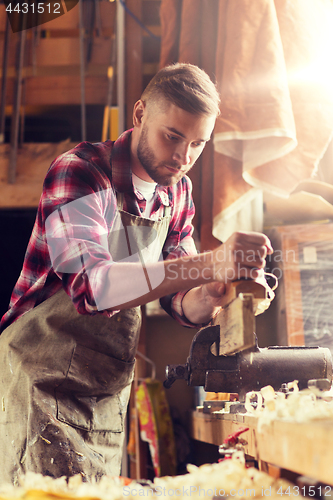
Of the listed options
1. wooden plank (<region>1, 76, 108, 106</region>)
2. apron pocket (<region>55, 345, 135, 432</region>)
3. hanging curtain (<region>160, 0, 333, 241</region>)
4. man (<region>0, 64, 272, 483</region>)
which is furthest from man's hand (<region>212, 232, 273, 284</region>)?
wooden plank (<region>1, 76, 108, 106</region>)

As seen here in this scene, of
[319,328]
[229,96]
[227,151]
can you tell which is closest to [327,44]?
[229,96]

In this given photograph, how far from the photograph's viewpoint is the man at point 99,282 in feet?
2.79

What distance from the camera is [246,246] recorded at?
2.61 ft

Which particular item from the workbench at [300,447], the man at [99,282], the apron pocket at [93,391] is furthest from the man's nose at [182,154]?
the workbench at [300,447]

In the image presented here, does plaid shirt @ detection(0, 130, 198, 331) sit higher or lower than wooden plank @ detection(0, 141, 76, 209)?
lower

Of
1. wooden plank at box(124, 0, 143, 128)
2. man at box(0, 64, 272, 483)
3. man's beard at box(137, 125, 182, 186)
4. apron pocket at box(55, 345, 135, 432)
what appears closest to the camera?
man at box(0, 64, 272, 483)

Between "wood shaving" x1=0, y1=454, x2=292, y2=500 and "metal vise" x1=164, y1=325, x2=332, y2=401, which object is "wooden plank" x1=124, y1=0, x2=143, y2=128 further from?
"wood shaving" x1=0, y1=454, x2=292, y2=500

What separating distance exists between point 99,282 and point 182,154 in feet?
1.29

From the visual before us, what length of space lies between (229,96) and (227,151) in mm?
187

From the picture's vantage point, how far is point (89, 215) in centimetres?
97

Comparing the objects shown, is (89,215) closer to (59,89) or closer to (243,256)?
(243,256)

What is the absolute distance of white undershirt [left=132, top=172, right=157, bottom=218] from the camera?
1202 mm

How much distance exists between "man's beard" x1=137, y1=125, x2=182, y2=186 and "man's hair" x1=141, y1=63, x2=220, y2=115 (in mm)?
97

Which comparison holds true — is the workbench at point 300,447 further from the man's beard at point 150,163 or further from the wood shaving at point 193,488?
the man's beard at point 150,163
